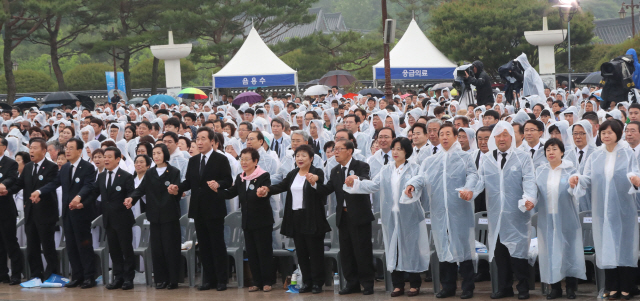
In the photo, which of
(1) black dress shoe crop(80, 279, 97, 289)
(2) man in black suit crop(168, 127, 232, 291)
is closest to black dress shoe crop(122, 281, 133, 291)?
(1) black dress shoe crop(80, 279, 97, 289)

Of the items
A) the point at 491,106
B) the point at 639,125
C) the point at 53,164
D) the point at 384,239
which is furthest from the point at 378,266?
the point at 491,106

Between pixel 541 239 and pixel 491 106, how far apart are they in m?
7.26

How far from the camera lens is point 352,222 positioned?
308 inches

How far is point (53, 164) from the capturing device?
9312mm

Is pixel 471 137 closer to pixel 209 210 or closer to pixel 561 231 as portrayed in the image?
pixel 561 231

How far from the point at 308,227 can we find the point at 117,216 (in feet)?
7.45

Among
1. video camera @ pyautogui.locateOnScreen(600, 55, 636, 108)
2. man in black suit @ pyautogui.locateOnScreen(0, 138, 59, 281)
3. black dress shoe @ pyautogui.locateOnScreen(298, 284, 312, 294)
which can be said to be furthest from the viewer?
video camera @ pyautogui.locateOnScreen(600, 55, 636, 108)

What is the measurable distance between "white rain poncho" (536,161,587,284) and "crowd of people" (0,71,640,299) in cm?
1

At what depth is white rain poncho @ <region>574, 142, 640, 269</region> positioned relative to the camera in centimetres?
694

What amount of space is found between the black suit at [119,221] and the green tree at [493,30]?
26.0 meters

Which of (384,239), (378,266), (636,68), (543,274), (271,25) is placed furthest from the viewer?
(271,25)

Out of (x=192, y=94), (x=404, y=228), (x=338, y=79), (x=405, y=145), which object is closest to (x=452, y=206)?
(x=404, y=228)

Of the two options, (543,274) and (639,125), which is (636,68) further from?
(543,274)

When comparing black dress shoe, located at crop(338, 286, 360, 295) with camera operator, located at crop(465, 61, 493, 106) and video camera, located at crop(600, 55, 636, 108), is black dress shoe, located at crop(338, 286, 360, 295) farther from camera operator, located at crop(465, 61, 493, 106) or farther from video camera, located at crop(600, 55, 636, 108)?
camera operator, located at crop(465, 61, 493, 106)
